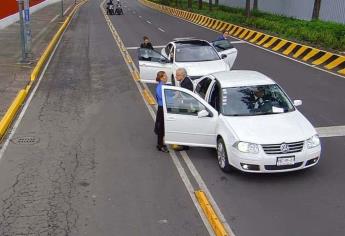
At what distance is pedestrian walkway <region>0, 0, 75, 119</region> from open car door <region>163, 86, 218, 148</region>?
5603 millimetres

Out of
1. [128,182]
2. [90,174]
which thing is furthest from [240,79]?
[90,174]

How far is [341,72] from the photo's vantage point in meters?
19.1

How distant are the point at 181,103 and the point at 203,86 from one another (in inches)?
57.3

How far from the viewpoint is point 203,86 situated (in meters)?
11.7

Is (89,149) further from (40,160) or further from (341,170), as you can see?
(341,170)

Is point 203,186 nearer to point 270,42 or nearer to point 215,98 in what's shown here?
point 215,98

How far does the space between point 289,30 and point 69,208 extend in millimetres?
22027

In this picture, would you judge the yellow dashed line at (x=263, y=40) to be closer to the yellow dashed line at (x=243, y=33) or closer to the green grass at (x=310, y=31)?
the green grass at (x=310, y=31)

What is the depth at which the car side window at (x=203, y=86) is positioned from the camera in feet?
37.4

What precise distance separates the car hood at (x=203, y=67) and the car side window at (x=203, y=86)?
11.1 ft

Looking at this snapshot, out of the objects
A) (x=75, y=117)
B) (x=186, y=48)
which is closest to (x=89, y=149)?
(x=75, y=117)

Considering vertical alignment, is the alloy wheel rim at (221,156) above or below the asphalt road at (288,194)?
above

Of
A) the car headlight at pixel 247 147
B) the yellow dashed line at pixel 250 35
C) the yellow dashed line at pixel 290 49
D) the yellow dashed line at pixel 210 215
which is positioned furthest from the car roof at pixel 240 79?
the yellow dashed line at pixel 250 35

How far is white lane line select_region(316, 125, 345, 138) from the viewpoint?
11625mm
